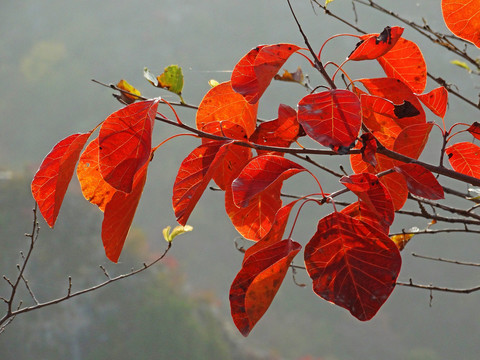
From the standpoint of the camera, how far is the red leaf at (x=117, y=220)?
0.34 metres

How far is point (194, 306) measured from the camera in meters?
3.63

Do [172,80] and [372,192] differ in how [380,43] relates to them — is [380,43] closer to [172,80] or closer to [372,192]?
[372,192]

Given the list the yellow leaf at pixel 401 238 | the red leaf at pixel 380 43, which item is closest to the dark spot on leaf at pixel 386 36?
the red leaf at pixel 380 43

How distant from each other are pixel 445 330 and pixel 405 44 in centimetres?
380

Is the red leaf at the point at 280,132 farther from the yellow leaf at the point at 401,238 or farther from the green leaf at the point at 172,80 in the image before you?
the yellow leaf at the point at 401,238

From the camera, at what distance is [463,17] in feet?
1.15

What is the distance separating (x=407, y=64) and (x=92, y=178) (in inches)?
10.0

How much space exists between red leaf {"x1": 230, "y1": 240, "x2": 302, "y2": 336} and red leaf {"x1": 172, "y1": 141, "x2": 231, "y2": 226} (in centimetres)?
6

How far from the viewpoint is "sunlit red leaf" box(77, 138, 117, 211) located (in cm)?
38

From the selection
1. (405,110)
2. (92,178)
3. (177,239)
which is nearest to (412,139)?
(405,110)

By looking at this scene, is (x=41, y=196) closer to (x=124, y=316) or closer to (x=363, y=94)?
(x=363, y=94)

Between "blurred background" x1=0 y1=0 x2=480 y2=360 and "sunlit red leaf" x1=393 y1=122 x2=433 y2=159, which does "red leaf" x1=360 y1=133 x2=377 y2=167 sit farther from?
"blurred background" x1=0 y1=0 x2=480 y2=360

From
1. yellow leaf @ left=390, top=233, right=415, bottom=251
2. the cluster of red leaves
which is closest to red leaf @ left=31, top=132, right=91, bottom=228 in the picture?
the cluster of red leaves

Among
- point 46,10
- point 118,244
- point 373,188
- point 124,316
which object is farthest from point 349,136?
point 46,10
